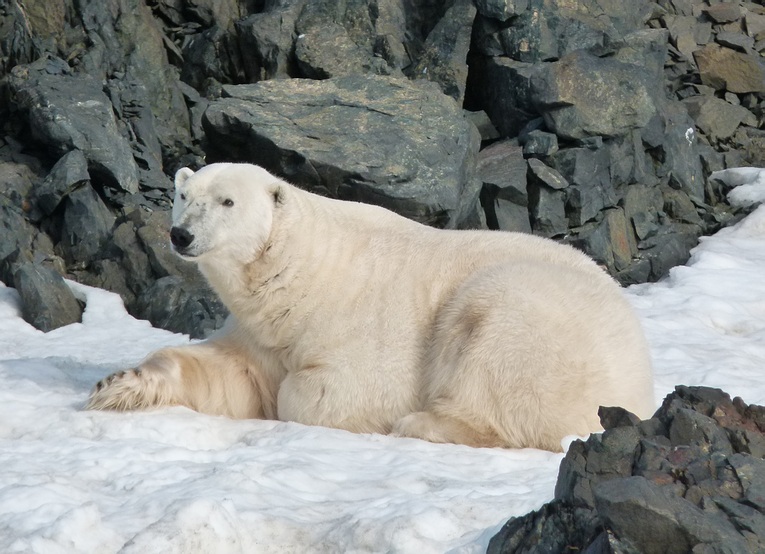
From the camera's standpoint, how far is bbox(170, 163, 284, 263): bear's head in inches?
227

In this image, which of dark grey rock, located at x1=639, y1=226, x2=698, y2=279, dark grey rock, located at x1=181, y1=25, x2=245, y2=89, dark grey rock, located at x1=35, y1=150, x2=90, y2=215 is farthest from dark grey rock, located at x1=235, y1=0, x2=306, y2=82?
dark grey rock, located at x1=639, y1=226, x2=698, y2=279

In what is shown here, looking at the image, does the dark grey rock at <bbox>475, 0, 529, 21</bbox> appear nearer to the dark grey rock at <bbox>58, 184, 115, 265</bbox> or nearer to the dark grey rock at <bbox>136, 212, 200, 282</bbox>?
the dark grey rock at <bbox>136, 212, 200, 282</bbox>

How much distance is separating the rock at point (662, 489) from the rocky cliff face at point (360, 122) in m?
6.76

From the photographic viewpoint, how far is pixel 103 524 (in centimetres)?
394

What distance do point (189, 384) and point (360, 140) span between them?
6.27 metres

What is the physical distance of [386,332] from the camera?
19.8ft

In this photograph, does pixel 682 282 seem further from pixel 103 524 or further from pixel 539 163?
pixel 103 524

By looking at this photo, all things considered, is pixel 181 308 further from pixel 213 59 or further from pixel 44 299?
pixel 213 59

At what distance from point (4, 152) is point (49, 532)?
9.56 metres

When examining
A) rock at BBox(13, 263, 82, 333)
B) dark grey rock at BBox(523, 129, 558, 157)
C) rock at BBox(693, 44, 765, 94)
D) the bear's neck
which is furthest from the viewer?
rock at BBox(693, 44, 765, 94)

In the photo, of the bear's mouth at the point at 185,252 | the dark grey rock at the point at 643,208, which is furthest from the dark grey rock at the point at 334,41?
the bear's mouth at the point at 185,252

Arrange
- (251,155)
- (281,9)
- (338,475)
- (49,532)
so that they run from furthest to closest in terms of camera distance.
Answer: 1. (281,9)
2. (251,155)
3. (338,475)
4. (49,532)

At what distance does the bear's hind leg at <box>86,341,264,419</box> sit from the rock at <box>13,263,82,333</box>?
369 centimetres

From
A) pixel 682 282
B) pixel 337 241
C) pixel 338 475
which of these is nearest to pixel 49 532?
pixel 338 475
